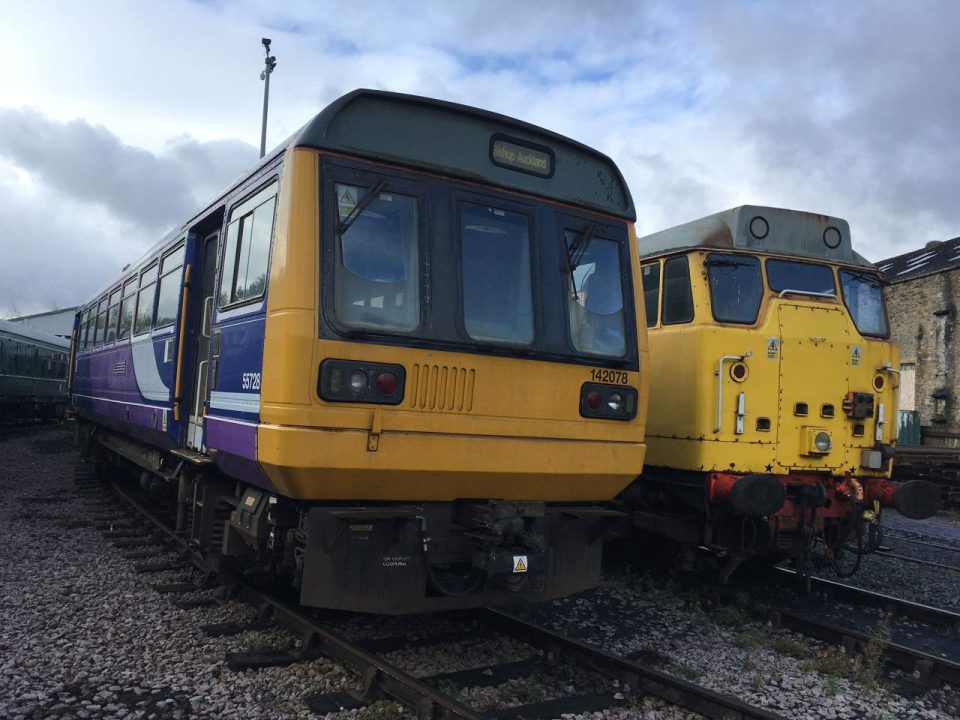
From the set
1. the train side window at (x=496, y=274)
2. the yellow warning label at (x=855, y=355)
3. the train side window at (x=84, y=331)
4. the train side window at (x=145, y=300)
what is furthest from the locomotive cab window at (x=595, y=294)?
the train side window at (x=84, y=331)

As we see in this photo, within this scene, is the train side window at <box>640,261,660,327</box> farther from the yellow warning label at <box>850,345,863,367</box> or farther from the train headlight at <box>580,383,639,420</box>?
the train headlight at <box>580,383,639,420</box>

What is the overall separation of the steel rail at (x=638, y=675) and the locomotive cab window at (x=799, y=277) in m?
3.75

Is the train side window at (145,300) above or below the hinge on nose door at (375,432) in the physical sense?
above

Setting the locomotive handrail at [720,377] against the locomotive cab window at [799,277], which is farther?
the locomotive cab window at [799,277]

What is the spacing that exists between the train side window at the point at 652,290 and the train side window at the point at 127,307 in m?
5.71

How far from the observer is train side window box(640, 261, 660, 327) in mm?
7449

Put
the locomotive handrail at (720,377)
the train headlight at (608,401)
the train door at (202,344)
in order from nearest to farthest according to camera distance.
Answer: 1. the train headlight at (608,401)
2. the train door at (202,344)
3. the locomotive handrail at (720,377)

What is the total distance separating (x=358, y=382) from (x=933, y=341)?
22346 millimetres

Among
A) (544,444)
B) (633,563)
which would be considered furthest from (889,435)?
(544,444)

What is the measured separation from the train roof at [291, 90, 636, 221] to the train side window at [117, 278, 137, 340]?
560 centimetres

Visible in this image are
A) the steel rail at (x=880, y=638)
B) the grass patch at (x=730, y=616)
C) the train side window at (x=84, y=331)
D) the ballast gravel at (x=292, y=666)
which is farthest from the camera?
the train side window at (x=84, y=331)

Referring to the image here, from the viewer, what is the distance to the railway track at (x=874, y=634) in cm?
507

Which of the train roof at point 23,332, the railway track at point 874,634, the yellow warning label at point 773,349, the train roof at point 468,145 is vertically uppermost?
the train roof at point 23,332

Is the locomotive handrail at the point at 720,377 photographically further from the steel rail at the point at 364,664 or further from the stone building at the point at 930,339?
the stone building at the point at 930,339
